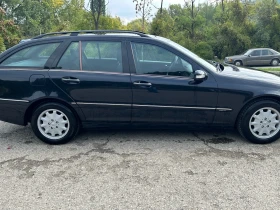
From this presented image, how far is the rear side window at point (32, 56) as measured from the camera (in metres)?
4.00

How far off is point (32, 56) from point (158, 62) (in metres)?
1.81

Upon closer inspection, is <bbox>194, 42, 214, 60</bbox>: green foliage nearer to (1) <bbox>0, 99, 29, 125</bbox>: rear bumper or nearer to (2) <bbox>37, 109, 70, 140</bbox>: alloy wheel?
(2) <bbox>37, 109, 70, 140</bbox>: alloy wheel

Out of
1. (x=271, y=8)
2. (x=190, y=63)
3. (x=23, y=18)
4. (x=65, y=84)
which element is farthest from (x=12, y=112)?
(x=23, y=18)

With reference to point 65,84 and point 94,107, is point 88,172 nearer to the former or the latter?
point 94,107

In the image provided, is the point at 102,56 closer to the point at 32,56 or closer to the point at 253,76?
the point at 32,56

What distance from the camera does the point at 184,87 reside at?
381 cm

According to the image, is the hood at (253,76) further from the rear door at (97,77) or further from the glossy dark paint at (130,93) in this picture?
the rear door at (97,77)

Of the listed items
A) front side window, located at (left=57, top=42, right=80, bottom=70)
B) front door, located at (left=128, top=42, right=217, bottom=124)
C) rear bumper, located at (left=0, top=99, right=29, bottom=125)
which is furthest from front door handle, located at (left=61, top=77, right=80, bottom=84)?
front door, located at (left=128, top=42, right=217, bottom=124)

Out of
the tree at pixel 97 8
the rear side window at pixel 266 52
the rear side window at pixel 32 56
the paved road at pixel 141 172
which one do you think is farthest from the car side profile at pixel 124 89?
the rear side window at pixel 266 52

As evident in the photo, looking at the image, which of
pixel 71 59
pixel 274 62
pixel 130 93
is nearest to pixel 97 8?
pixel 274 62

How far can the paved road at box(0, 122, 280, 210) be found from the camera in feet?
8.91

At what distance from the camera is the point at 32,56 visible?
159 inches

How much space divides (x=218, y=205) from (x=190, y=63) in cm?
195

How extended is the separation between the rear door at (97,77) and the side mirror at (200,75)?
91 centimetres
